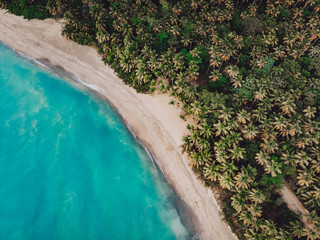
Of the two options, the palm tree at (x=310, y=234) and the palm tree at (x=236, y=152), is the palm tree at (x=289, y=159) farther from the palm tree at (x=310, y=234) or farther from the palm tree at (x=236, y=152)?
the palm tree at (x=310, y=234)

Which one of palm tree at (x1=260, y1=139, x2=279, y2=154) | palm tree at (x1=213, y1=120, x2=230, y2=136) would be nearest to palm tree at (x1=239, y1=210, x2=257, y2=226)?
palm tree at (x1=260, y1=139, x2=279, y2=154)

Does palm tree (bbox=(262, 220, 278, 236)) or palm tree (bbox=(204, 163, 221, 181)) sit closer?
palm tree (bbox=(262, 220, 278, 236))

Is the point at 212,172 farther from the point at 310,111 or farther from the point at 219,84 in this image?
the point at 310,111

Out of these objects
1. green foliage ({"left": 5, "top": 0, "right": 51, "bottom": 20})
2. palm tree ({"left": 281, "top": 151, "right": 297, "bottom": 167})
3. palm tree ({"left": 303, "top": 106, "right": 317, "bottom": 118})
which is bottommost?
green foliage ({"left": 5, "top": 0, "right": 51, "bottom": 20})

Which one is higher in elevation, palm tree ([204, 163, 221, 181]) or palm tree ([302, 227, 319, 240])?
palm tree ([302, 227, 319, 240])

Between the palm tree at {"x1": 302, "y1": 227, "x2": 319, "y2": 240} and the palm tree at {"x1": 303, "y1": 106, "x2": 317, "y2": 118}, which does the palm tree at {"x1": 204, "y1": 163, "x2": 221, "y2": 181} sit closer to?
the palm tree at {"x1": 302, "y1": 227, "x2": 319, "y2": 240}

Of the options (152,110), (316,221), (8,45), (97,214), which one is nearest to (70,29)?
(8,45)
